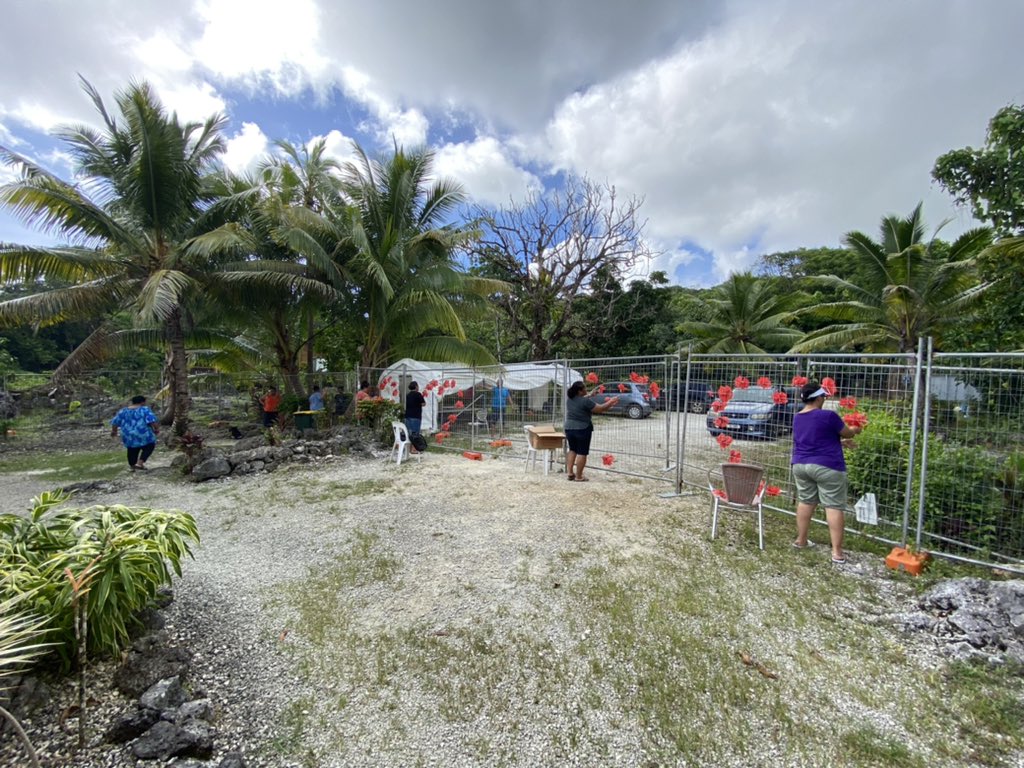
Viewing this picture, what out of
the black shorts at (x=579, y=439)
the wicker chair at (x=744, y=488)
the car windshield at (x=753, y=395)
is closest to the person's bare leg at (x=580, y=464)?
the black shorts at (x=579, y=439)

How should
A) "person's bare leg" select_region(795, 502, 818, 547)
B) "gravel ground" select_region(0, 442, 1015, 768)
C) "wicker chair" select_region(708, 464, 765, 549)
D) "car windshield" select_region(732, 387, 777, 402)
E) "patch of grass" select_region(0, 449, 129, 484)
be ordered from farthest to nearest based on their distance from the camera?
"patch of grass" select_region(0, 449, 129, 484)
"car windshield" select_region(732, 387, 777, 402)
"wicker chair" select_region(708, 464, 765, 549)
"person's bare leg" select_region(795, 502, 818, 547)
"gravel ground" select_region(0, 442, 1015, 768)

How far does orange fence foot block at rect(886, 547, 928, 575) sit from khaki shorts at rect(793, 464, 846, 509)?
60 cm

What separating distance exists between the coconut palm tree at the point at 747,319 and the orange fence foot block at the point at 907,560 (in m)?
18.0

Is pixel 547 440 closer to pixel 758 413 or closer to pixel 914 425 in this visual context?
pixel 758 413

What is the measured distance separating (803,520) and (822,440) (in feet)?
2.93

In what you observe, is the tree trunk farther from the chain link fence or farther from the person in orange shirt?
the chain link fence

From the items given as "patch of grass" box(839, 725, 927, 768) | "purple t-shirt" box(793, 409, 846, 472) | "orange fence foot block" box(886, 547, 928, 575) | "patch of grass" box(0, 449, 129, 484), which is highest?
"purple t-shirt" box(793, 409, 846, 472)

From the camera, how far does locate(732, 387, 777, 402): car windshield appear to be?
220 inches

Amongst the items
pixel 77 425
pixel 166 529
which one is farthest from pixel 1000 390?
pixel 77 425

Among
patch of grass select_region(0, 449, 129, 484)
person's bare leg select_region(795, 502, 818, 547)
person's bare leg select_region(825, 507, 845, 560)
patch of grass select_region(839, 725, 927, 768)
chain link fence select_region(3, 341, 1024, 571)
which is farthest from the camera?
patch of grass select_region(0, 449, 129, 484)

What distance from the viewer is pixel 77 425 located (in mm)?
14383

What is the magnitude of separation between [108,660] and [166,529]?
2.64ft

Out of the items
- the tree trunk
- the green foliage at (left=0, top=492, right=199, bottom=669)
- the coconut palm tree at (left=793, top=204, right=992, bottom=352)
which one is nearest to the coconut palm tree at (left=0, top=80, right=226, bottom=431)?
the tree trunk

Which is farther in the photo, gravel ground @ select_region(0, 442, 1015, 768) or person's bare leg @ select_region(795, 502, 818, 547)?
person's bare leg @ select_region(795, 502, 818, 547)
